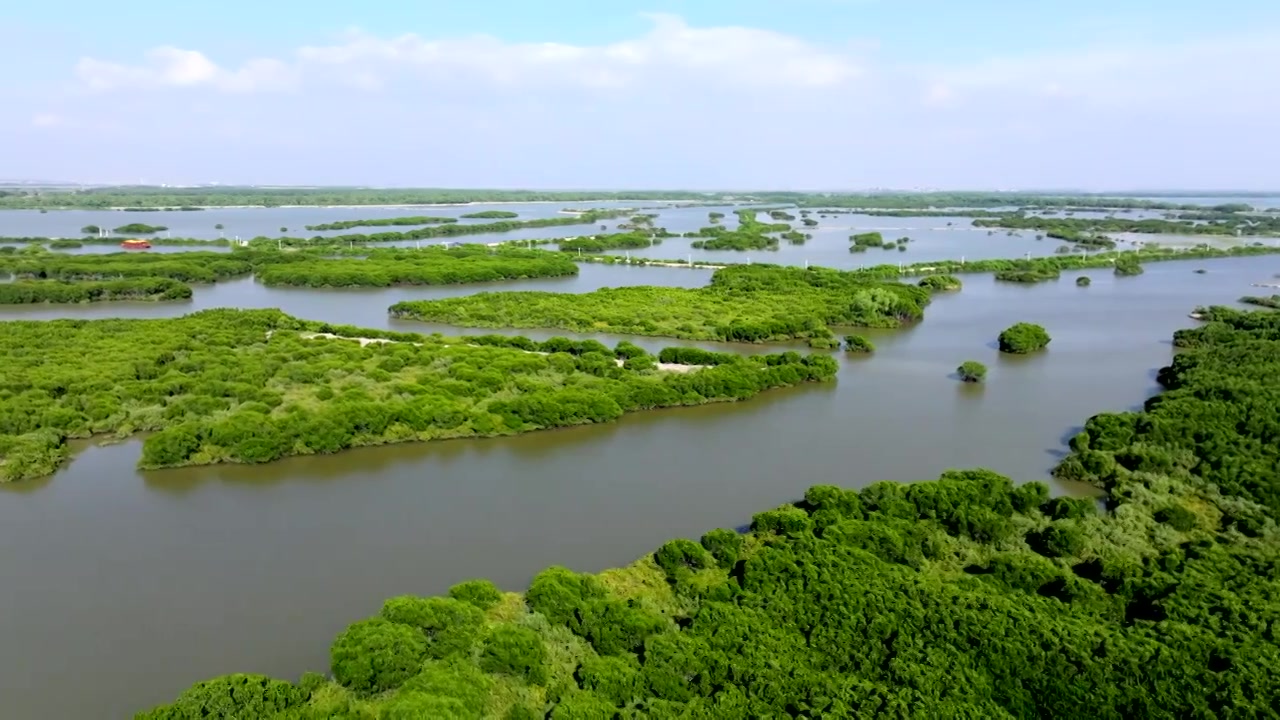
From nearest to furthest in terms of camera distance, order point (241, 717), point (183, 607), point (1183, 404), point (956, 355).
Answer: point (241, 717), point (183, 607), point (1183, 404), point (956, 355)

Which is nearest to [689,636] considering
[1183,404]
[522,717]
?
[522,717]

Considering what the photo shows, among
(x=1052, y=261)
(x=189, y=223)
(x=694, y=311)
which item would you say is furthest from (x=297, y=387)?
(x=189, y=223)

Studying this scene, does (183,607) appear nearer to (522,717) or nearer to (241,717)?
(241,717)

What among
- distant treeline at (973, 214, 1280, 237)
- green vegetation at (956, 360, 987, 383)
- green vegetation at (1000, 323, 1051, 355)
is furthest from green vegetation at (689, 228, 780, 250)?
green vegetation at (956, 360, 987, 383)

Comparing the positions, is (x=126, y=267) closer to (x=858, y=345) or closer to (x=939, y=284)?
(x=858, y=345)

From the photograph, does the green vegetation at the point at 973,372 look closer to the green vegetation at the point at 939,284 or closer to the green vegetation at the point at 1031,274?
the green vegetation at the point at 939,284
